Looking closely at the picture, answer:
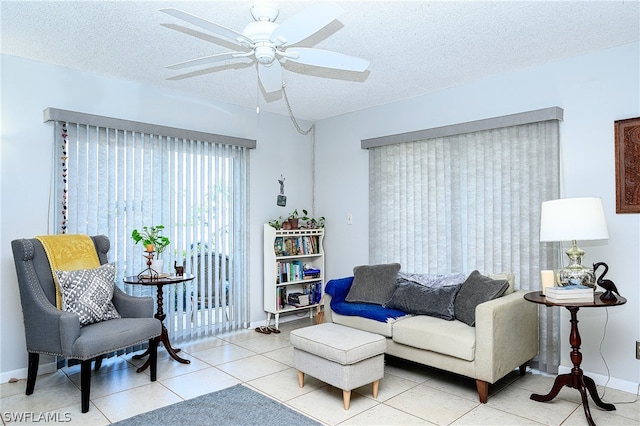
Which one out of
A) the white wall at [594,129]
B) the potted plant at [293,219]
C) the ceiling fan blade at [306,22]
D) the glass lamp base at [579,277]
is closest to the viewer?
the ceiling fan blade at [306,22]

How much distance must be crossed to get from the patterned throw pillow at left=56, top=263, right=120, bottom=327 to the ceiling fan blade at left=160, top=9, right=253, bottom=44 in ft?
6.99

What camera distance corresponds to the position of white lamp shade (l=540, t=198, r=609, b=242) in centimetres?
272

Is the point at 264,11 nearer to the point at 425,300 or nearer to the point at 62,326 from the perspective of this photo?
the point at 62,326

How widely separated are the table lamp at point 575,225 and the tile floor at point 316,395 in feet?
2.90

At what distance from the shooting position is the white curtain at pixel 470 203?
11.7 feet

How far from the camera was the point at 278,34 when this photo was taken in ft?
7.20

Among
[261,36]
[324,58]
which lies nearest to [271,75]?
[324,58]

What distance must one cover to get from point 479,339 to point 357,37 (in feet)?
7.56

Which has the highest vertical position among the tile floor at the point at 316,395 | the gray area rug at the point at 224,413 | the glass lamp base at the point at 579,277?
the glass lamp base at the point at 579,277

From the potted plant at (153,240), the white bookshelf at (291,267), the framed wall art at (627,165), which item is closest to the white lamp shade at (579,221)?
the framed wall art at (627,165)

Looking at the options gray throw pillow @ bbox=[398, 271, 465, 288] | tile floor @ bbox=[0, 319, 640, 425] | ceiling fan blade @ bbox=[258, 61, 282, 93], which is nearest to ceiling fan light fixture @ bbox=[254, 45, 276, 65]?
ceiling fan blade @ bbox=[258, 61, 282, 93]

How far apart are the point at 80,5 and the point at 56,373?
112 inches

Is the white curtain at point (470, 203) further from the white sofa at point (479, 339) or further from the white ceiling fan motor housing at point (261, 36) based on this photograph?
the white ceiling fan motor housing at point (261, 36)

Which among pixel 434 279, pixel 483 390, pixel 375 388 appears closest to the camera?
pixel 483 390
